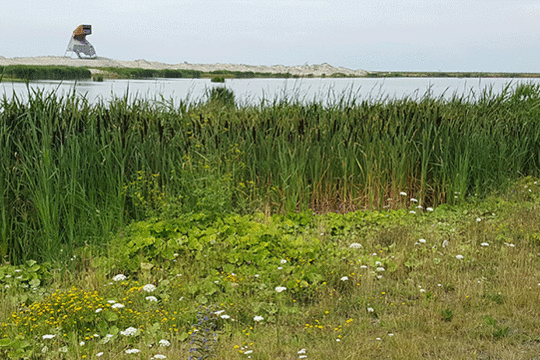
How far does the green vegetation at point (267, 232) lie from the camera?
376 centimetres

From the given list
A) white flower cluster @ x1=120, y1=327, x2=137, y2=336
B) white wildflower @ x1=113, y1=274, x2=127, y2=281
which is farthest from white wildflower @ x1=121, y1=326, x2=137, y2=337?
white wildflower @ x1=113, y1=274, x2=127, y2=281

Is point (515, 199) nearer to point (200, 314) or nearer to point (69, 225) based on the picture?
point (200, 314)

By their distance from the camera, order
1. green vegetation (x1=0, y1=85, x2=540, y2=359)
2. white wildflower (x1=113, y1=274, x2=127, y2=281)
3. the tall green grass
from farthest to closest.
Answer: the tall green grass → white wildflower (x1=113, y1=274, x2=127, y2=281) → green vegetation (x1=0, y1=85, x2=540, y2=359)

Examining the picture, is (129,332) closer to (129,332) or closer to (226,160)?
(129,332)

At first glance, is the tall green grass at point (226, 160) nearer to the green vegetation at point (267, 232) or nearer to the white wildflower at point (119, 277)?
the green vegetation at point (267, 232)

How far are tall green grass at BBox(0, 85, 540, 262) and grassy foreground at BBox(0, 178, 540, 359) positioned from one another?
56 cm

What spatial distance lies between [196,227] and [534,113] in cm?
697

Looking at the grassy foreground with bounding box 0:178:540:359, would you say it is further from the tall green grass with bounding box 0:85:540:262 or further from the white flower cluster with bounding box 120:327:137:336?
the tall green grass with bounding box 0:85:540:262

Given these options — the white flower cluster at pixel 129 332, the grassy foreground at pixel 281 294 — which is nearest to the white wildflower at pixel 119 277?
the grassy foreground at pixel 281 294

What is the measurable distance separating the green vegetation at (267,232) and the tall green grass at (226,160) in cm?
3

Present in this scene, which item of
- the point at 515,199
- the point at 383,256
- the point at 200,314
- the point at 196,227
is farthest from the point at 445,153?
the point at 200,314

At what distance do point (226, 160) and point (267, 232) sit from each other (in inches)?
62.5

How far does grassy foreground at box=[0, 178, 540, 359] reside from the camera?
3578 millimetres

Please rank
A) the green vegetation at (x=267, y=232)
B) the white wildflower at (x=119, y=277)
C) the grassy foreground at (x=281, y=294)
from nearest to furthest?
the grassy foreground at (x=281, y=294)
the green vegetation at (x=267, y=232)
the white wildflower at (x=119, y=277)
